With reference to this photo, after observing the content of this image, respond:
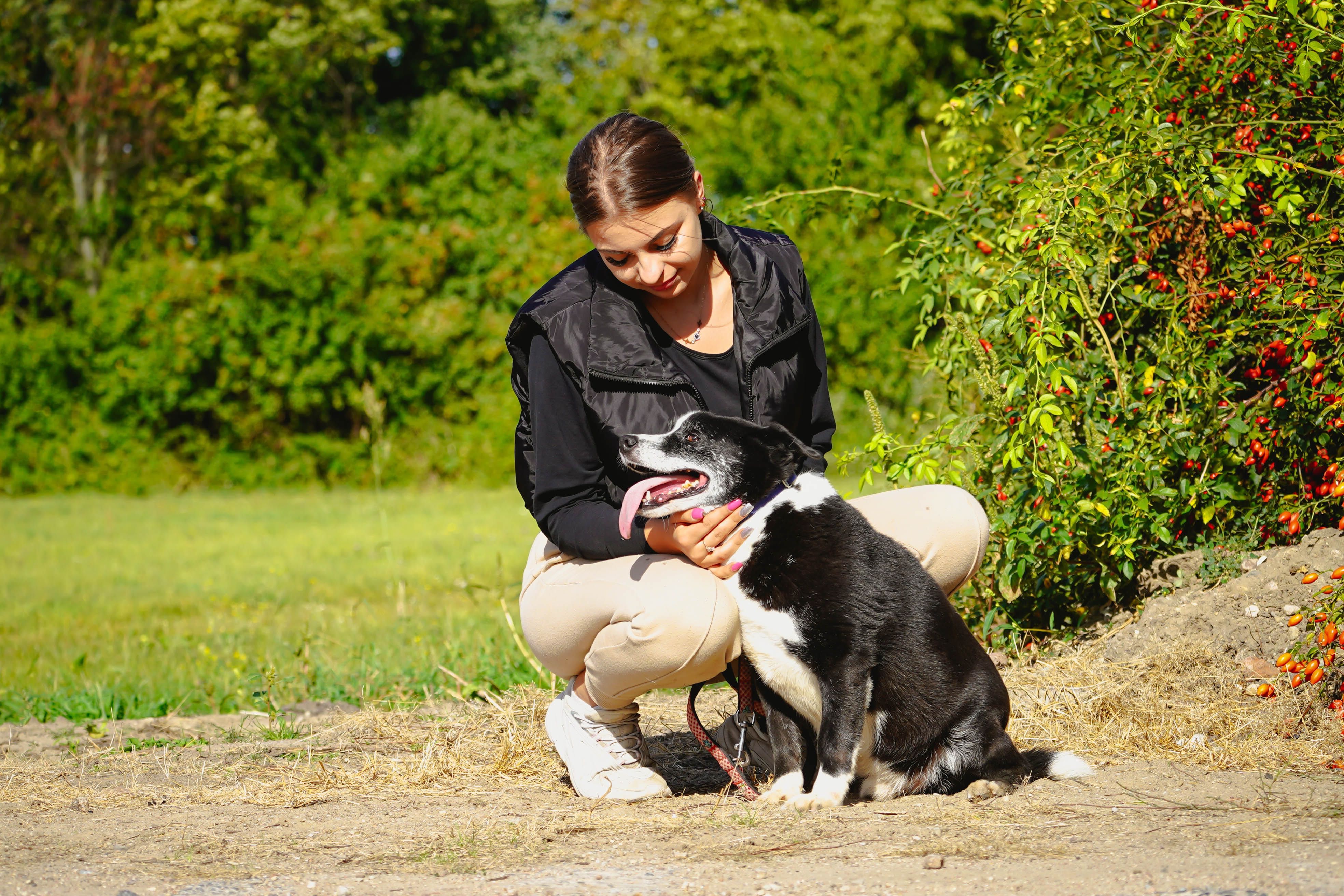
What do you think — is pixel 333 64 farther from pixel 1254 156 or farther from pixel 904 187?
pixel 1254 156

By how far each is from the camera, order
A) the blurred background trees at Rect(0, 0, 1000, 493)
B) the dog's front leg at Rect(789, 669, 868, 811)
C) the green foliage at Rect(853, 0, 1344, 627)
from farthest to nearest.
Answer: the blurred background trees at Rect(0, 0, 1000, 493) < the green foliage at Rect(853, 0, 1344, 627) < the dog's front leg at Rect(789, 669, 868, 811)

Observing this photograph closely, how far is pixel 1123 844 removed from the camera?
8.20ft

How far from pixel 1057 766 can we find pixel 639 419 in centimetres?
144

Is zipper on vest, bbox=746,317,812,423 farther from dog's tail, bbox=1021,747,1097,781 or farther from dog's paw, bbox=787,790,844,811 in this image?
dog's tail, bbox=1021,747,1097,781

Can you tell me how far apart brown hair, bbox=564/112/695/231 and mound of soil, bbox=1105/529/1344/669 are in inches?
84.7

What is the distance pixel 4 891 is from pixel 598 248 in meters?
2.01

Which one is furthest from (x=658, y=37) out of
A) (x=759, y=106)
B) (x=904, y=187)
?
(x=904, y=187)

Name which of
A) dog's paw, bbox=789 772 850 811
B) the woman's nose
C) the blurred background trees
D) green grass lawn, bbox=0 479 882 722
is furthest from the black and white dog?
the blurred background trees

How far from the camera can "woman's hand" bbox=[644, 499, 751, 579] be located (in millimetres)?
2975

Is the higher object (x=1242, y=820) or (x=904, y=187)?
(x=904, y=187)

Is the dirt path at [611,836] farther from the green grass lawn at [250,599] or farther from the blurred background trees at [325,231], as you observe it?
the blurred background trees at [325,231]

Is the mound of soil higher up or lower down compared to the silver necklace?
lower down

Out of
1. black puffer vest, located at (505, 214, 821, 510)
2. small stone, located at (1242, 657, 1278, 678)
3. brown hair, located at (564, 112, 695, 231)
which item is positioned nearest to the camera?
brown hair, located at (564, 112, 695, 231)

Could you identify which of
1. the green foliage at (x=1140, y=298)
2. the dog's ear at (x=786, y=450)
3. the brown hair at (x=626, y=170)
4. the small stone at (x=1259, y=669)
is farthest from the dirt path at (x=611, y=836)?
the brown hair at (x=626, y=170)
